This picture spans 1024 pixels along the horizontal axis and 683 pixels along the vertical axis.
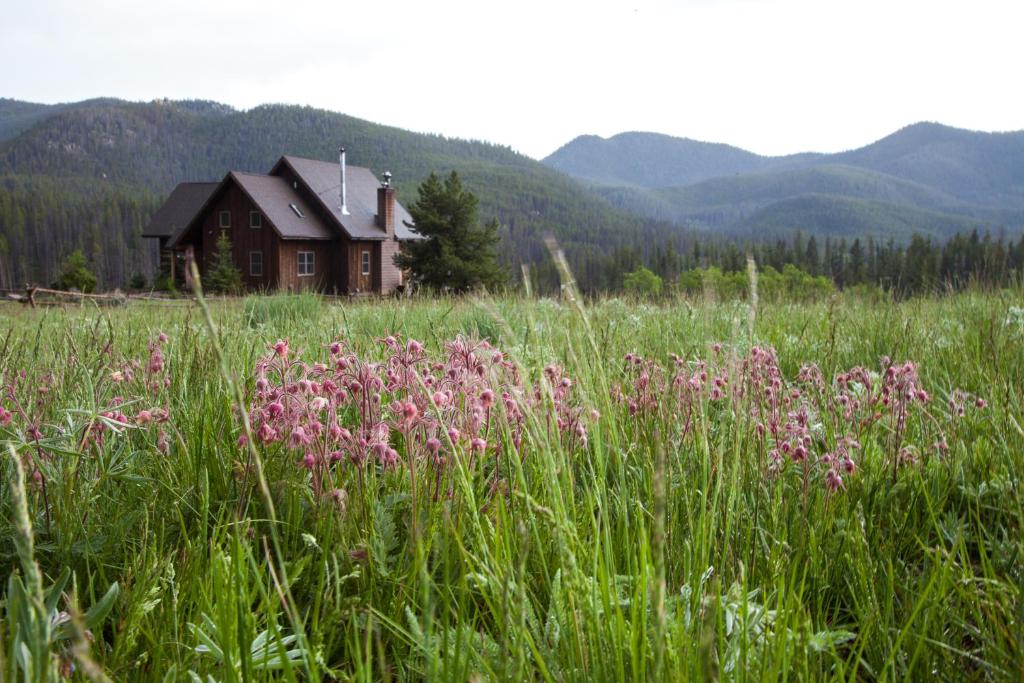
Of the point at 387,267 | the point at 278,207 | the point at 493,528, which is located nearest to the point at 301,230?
the point at 278,207

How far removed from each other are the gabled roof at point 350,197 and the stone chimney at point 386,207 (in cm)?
43

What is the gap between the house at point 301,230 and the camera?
43.5 metres

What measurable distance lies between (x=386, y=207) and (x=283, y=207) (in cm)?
643

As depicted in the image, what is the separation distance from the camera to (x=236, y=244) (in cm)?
4409

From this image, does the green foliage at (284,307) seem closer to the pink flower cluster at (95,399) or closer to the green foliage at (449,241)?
the pink flower cluster at (95,399)

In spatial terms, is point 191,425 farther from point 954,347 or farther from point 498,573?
point 954,347

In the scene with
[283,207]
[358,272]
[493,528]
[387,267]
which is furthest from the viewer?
[387,267]

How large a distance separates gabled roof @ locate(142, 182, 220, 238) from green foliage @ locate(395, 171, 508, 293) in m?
17.6

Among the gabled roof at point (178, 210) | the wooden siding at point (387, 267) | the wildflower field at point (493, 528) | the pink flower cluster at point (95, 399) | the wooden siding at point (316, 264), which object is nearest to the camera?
the wildflower field at point (493, 528)

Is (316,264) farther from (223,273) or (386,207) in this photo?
(223,273)

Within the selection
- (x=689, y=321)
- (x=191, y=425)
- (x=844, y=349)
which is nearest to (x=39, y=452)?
(x=191, y=425)

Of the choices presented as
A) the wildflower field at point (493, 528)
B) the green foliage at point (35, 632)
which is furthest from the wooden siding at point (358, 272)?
the green foliage at point (35, 632)

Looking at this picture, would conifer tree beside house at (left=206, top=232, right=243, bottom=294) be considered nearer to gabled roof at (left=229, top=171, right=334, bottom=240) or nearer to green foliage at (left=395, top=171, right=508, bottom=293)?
gabled roof at (left=229, top=171, right=334, bottom=240)

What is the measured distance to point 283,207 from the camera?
1753 inches
